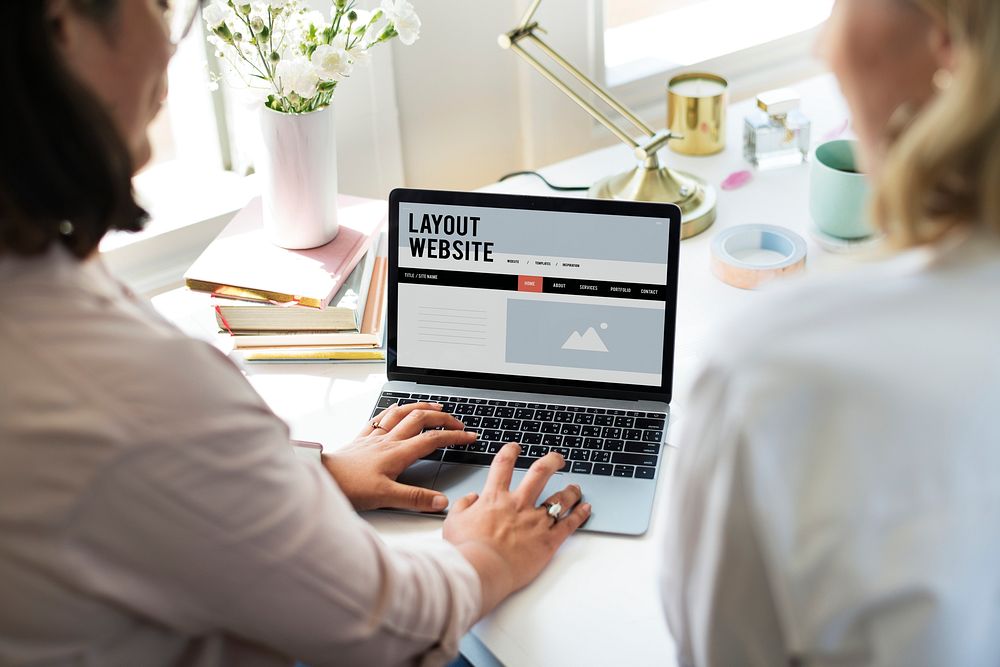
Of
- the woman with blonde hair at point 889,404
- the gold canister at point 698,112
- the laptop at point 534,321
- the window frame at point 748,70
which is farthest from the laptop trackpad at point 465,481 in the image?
the window frame at point 748,70

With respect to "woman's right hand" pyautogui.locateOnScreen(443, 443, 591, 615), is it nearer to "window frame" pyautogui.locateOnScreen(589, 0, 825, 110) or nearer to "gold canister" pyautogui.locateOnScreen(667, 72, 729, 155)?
"gold canister" pyautogui.locateOnScreen(667, 72, 729, 155)

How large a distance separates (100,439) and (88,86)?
0.23 meters

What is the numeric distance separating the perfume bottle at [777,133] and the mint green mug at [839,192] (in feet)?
0.62

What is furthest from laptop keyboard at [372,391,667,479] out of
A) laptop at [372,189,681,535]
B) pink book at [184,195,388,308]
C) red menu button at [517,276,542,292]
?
pink book at [184,195,388,308]

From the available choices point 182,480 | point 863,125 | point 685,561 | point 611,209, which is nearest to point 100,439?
Answer: point 182,480

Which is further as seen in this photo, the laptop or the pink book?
the pink book

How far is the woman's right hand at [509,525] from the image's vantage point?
959mm

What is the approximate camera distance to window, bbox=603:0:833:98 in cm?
209

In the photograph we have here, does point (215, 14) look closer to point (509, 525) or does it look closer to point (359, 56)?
point (359, 56)

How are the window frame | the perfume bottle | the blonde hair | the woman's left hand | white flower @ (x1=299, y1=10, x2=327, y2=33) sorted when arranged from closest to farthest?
the blonde hair < the woman's left hand < white flower @ (x1=299, y1=10, x2=327, y2=33) < the perfume bottle < the window frame

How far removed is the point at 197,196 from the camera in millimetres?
1764

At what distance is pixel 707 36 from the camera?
2.17 metres

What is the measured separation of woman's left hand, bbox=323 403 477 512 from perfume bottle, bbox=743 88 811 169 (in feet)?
2.60

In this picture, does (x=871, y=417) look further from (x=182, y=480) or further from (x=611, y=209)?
(x=611, y=209)
